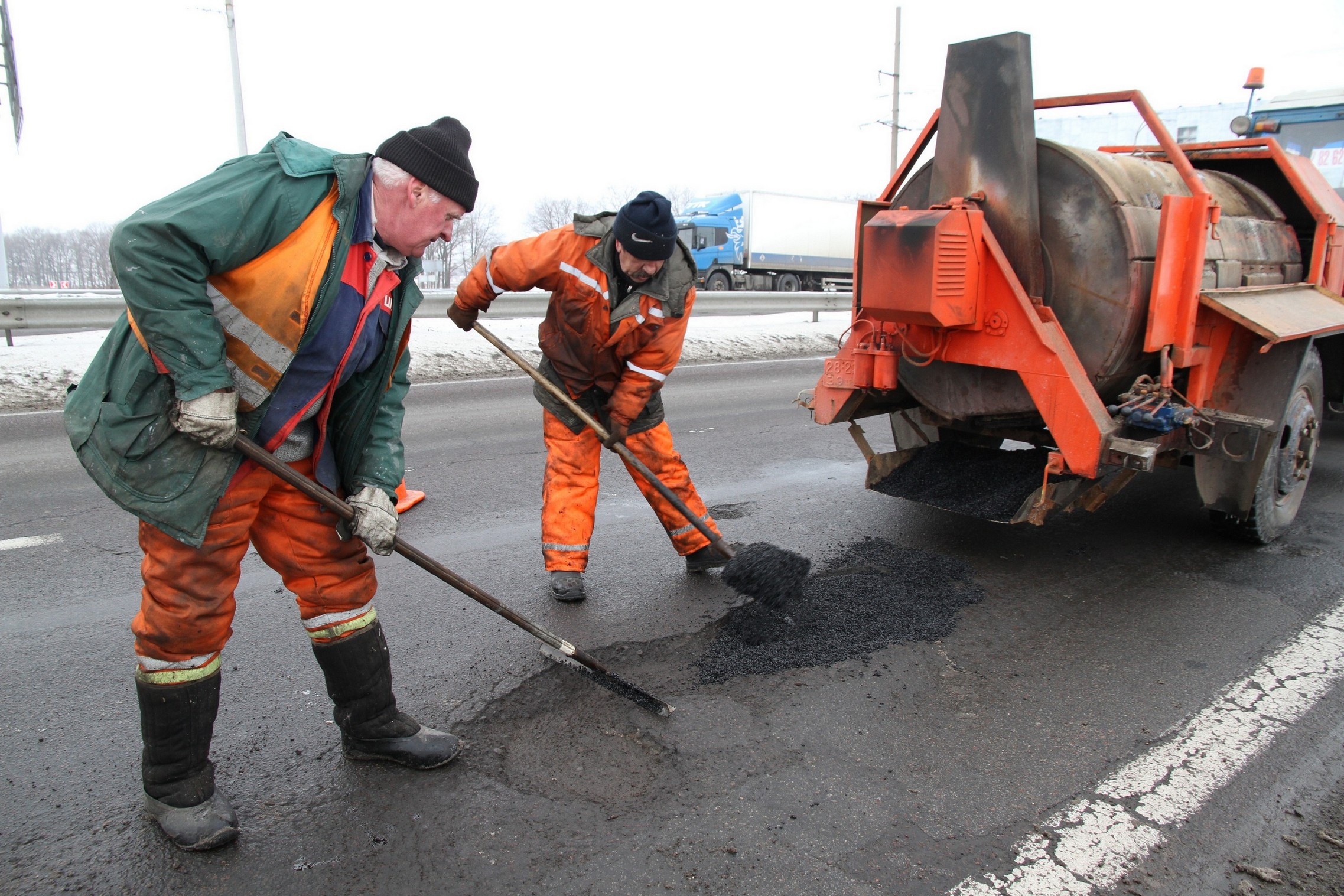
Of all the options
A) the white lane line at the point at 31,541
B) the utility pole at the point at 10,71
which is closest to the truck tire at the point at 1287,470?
the white lane line at the point at 31,541

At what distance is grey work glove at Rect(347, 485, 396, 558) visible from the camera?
2.33m

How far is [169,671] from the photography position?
2.12 meters

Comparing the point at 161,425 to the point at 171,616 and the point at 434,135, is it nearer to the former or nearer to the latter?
the point at 171,616

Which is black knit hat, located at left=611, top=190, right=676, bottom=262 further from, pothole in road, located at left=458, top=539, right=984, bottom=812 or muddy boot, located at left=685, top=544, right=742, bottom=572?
pothole in road, located at left=458, top=539, right=984, bottom=812

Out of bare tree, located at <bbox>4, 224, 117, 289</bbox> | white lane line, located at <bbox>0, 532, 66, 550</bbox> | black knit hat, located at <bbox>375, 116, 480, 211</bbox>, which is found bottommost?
bare tree, located at <bbox>4, 224, 117, 289</bbox>

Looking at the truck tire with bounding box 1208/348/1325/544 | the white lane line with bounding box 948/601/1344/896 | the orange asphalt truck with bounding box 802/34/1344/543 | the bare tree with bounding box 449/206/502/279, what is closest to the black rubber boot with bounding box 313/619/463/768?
the white lane line with bounding box 948/601/1344/896

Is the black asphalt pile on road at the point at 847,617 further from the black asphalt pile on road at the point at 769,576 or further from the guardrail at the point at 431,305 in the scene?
the guardrail at the point at 431,305

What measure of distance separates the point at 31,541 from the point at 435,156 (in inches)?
131

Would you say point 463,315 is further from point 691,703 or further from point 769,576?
point 691,703

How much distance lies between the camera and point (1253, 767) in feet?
8.09

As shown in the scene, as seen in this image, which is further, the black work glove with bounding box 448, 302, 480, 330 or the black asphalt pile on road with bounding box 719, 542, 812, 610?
the black work glove with bounding box 448, 302, 480, 330

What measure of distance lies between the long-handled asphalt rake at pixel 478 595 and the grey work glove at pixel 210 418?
0.05 meters

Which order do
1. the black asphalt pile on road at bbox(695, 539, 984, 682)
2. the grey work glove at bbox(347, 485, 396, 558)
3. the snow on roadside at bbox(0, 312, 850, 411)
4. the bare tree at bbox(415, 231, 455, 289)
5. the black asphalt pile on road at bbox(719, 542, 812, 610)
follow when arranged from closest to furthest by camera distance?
the grey work glove at bbox(347, 485, 396, 558) < the black asphalt pile on road at bbox(695, 539, 984, 682) < the black asphalt pile on road at bbox(719, 542, 812, 610) < the snow on roadside at bbox(0, 312, 850, 411) < the bare tree at bbox(415, 231, 455, 289)

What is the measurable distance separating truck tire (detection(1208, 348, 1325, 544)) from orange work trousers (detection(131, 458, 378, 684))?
390cm
